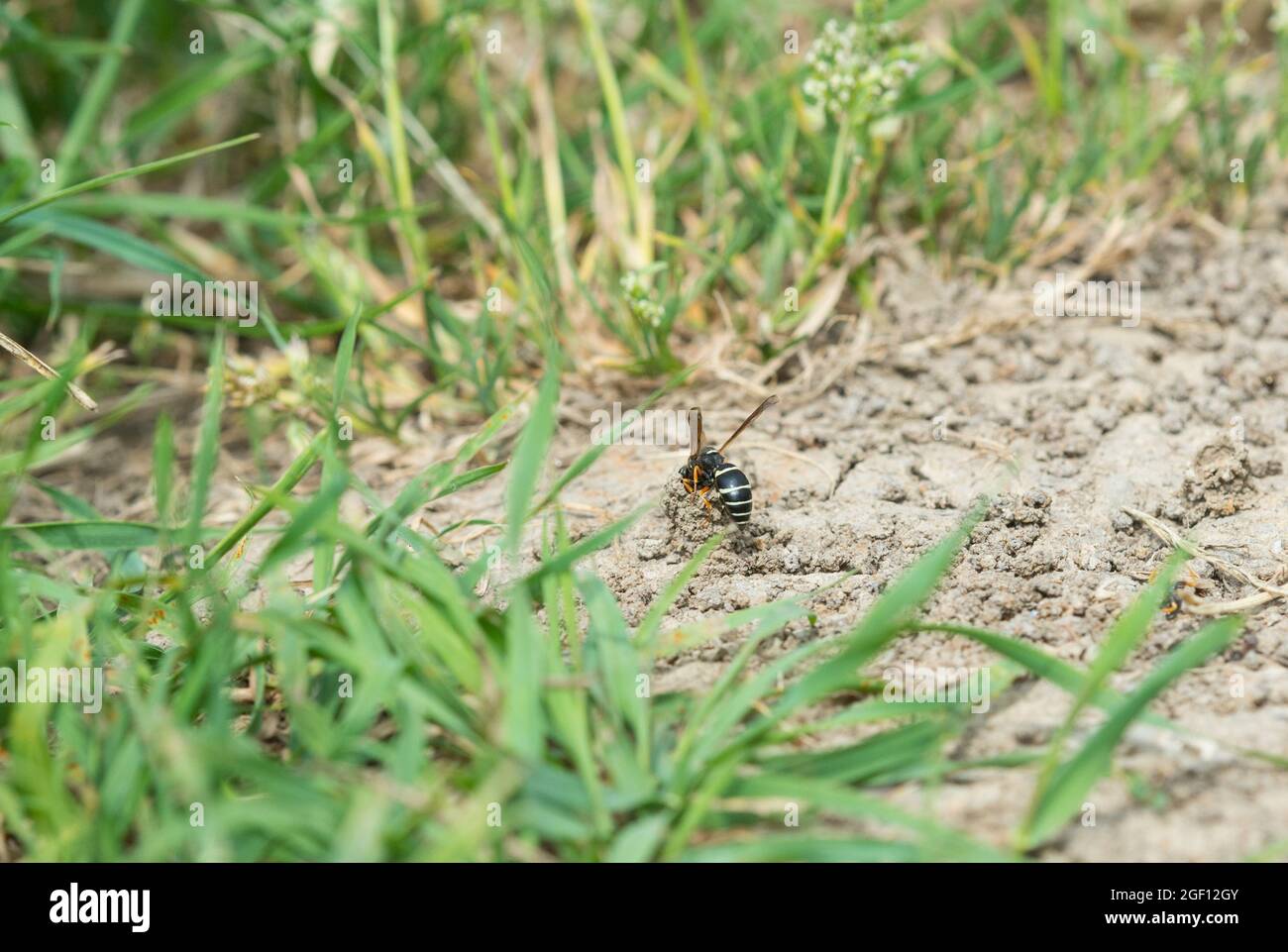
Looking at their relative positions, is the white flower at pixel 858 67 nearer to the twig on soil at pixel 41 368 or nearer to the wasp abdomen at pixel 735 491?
the wasp abdomen at pixel 735 491

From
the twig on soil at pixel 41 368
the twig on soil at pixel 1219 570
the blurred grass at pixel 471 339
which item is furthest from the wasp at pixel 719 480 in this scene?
the twig on soil at pixel 41 368

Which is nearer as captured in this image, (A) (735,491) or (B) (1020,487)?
(A) (735,491)

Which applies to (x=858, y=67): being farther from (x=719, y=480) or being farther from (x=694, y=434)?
(x=719, y=480)

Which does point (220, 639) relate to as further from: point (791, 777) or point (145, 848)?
point (791, 777)

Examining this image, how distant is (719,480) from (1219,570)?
1030 millimetres

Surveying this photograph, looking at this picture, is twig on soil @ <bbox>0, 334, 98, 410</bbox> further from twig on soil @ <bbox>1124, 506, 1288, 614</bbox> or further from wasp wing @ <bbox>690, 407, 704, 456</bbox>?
twig on soil @ <bbox>1124, 506, 1288, 614</bbox>

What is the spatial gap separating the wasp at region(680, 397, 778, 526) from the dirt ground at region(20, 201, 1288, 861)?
0.15ft

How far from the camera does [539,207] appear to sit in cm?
358

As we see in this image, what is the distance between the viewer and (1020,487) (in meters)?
2.64

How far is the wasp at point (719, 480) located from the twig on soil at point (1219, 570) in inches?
33.1

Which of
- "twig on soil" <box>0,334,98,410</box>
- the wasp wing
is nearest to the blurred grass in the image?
"twig on soil" <box>0,334,98,410</box>

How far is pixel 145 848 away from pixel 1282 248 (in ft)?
10.4

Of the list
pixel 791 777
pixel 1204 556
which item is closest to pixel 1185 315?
pixel 1204 556

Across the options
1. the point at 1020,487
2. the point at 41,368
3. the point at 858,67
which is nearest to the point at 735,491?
the point at 1020,487
